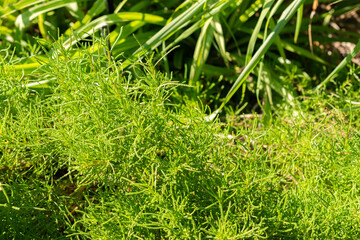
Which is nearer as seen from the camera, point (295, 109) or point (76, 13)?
point (295, 109)

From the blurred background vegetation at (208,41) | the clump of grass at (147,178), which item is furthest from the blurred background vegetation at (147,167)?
the blurred background vegetation at (208,41)

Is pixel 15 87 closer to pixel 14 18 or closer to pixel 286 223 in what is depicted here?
pixel 286 223

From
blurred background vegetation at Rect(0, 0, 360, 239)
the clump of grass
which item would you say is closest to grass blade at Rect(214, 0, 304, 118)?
blurred background vegetation at Rect(0, 0, 360, 239)

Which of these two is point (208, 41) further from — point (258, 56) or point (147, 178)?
point (147, 178)

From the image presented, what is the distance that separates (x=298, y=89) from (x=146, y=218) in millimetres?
1026

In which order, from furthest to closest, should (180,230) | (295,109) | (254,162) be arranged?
(295,109) → (254,162) → (180,230)

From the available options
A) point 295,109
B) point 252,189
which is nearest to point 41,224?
point 252,189

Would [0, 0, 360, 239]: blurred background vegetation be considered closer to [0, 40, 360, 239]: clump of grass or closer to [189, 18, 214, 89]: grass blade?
[0, 40, 360, 239]: clump of grass

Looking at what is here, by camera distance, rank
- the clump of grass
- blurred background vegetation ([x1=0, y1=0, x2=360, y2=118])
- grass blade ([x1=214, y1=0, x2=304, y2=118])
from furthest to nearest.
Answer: blurred background vegetation ([x1=0, y1=0, x2=360, y2=118])
grass blade ([x1=214, y1=0, x2=304, y2=118])
the clump of grass

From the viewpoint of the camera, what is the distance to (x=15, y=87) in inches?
39.3

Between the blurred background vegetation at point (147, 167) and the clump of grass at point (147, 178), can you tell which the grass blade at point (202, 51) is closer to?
the blurred background vegetation at point (147, 167)

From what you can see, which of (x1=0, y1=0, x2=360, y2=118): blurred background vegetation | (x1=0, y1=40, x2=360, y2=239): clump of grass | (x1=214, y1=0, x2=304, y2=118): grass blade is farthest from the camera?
(x1=0, y1=0, x2=360, y2=118): blurred background vegetation

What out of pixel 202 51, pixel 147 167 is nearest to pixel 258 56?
pixel 202 51

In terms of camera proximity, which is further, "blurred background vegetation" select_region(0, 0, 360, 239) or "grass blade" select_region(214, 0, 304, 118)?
"grass blade" select_region(214, 0, 304, 118)
